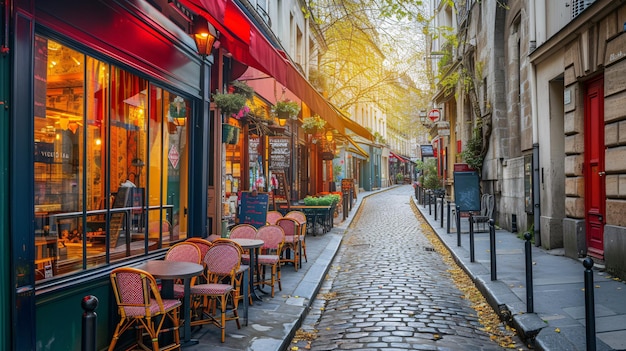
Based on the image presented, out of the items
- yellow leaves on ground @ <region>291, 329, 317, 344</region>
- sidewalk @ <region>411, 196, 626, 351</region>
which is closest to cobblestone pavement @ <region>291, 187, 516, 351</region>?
yellow leaves on ground @ <region>291, 329, 317, 344</region>

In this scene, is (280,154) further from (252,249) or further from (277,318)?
(277,318)

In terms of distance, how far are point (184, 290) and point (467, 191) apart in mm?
12883

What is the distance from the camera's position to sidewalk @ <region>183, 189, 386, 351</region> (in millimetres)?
5176

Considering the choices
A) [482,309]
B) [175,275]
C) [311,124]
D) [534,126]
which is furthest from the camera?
[311,124]

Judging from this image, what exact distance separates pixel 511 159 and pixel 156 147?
34.8 ft

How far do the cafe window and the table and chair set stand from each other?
0.55 metres

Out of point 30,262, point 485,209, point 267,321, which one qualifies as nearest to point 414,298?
point 267,321

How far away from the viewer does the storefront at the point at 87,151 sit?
396cm

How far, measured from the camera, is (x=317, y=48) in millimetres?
25188

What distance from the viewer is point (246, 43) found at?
6.37 meters

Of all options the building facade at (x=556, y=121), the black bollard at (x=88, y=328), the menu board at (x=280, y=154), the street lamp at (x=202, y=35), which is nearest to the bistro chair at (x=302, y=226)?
the menu board at (x=280, y=154)

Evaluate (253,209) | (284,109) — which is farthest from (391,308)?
(284,109)

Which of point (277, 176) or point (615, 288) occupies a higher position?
point (277, 176)

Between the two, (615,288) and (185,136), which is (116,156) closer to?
(185,136)
